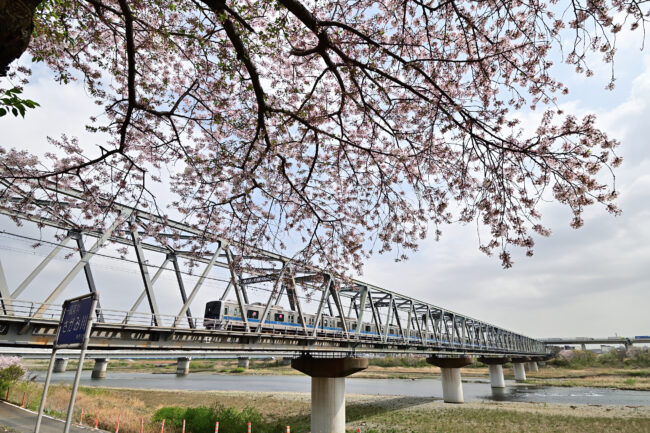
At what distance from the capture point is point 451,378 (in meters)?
39.6

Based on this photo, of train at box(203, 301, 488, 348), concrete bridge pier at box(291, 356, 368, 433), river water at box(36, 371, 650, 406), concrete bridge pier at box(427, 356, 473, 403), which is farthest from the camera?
river water at box(36, 371, 650, 406)

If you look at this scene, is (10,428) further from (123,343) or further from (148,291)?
(148,291)

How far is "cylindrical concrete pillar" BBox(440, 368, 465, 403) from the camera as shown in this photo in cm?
3822

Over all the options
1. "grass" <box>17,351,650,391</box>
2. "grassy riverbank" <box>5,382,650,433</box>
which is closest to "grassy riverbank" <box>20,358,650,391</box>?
"grass" <box>17,351,650,391</box>

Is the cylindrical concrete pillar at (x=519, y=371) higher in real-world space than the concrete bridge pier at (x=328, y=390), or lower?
lower

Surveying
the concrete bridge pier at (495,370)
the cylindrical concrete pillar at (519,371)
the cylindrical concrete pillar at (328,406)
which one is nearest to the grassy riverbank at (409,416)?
the cylindrical concrete pillar at (328,406)

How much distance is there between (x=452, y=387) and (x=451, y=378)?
0.95 metres

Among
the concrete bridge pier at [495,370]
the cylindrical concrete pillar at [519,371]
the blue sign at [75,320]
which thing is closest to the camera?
the blue sign at [75,320]

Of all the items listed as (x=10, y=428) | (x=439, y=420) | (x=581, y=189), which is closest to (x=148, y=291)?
(x=10, y=428)

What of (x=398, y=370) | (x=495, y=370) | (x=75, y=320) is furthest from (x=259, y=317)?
(x=398, y=370)

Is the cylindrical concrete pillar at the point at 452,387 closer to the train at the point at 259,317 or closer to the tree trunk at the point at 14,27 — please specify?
the train at the point at 259,317

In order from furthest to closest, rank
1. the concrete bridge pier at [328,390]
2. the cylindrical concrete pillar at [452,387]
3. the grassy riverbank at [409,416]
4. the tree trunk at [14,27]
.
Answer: the cylindrical concrete pillar at [452,387] → the grassy riverbank at [409,416] → the concrete bridge pier at [328,390] → the tree trunk at [14,27]

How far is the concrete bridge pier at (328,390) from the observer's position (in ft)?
69.4

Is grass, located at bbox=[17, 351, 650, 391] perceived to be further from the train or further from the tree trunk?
the tree trunk
